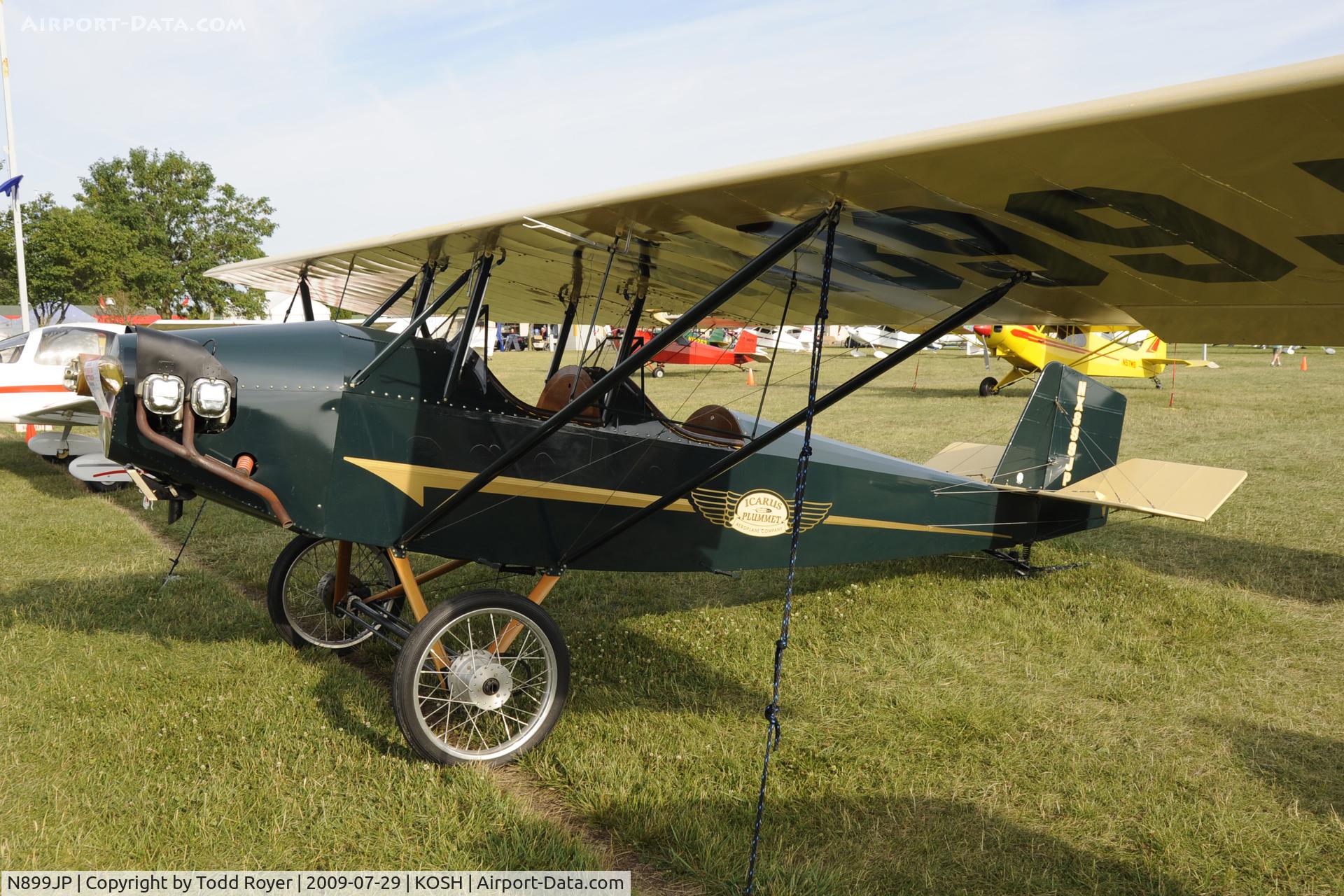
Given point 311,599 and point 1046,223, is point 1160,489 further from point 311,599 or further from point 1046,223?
point 311,599

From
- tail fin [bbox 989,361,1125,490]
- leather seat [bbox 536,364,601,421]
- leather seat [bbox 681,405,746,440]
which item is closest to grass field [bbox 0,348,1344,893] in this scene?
tail fin [bbox 989,361,1125,490]

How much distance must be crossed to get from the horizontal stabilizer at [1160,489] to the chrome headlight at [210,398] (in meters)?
5.54

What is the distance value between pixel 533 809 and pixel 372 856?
0.67 m

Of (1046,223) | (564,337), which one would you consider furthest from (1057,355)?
(1046,223)

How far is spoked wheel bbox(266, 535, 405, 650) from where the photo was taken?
5.09m

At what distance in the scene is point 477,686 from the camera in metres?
3.83

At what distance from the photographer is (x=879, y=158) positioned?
2490 mm

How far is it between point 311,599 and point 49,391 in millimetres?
7966

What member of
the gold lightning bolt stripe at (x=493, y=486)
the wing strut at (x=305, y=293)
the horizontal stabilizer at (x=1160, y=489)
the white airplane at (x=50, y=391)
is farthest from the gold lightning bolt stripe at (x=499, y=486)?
the white airplane at (x=50, y=391)

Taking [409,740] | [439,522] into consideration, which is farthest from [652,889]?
[439,522]

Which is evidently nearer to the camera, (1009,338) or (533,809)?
(533,809)

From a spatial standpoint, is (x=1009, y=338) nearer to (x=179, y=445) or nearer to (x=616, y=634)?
(x=616, y=634)

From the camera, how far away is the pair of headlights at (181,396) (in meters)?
3.44

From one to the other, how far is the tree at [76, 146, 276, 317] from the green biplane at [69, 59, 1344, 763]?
5393 cm
